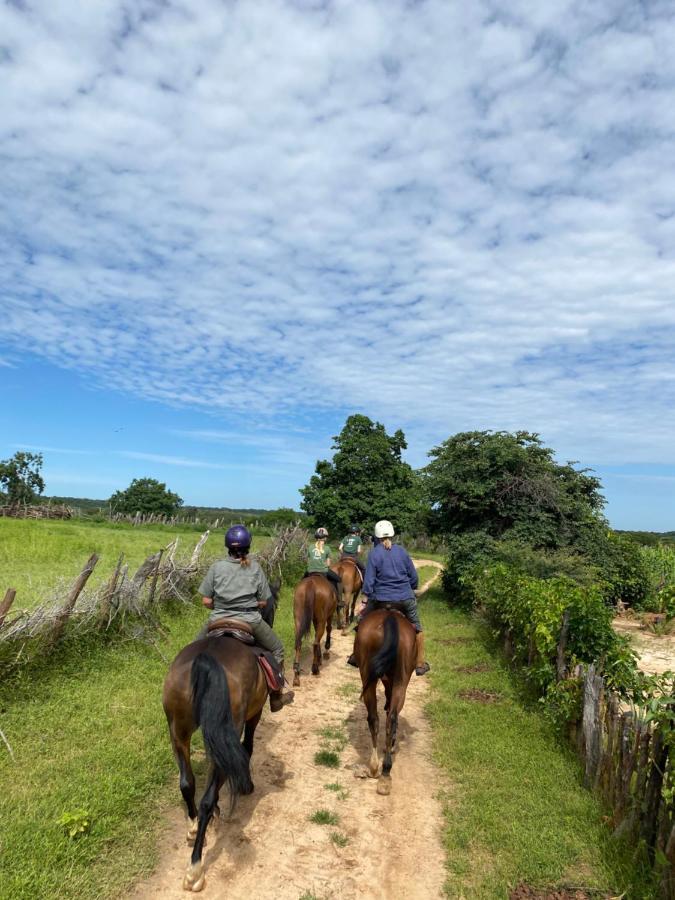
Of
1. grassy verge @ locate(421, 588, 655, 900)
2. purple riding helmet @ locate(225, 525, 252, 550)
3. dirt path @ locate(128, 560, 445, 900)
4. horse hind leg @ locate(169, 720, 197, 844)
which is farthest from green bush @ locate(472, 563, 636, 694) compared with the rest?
horse hind leg @ locate(169, 720, 197, 844)

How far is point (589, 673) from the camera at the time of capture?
5.80m

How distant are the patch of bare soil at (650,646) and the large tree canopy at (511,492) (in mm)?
2886

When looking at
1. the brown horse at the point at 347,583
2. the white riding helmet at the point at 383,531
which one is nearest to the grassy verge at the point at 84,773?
the white riding helmet at the point at 383,531

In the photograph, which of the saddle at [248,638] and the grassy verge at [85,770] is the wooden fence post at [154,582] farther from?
the saddle at [248,638]

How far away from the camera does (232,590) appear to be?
558 cm

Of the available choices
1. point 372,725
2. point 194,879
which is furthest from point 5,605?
point 372,725

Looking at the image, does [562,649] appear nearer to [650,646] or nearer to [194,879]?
[194,879]

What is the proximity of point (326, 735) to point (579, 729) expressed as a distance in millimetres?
3015

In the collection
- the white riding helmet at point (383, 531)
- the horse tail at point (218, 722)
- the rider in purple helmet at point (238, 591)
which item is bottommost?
the horse tail at point (218, 722)

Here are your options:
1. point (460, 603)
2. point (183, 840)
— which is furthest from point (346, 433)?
point (183, 840)

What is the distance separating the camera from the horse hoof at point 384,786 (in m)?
5.45

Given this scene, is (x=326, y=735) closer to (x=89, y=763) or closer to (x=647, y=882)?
(x=89, y=763)

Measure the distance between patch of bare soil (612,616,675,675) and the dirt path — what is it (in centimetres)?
757

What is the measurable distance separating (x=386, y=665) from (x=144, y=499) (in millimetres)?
81806
